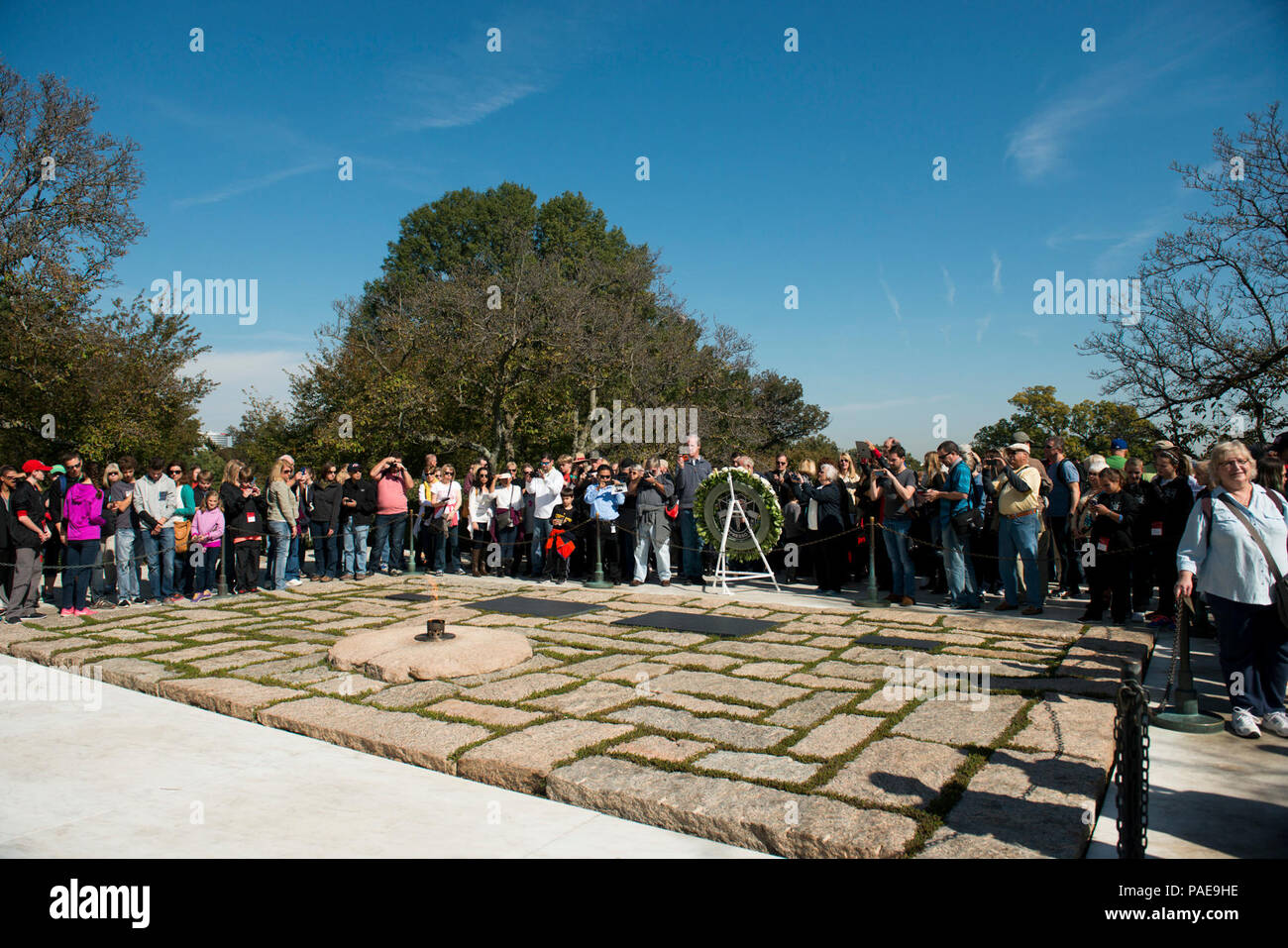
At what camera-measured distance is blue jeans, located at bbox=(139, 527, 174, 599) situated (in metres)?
10.5

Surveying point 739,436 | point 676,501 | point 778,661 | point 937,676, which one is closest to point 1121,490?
point 937,676

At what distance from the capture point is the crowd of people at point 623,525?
845cm

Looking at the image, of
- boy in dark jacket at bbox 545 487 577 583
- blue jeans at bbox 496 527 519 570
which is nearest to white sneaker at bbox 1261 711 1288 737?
boy in dark jacket at bbox 545 487 577 583

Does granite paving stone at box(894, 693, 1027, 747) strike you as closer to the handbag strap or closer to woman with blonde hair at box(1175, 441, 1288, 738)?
woman with blonde hair at box(1175, 441, 1288, 738)

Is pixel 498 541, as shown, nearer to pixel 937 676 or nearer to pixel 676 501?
pixel 676 501

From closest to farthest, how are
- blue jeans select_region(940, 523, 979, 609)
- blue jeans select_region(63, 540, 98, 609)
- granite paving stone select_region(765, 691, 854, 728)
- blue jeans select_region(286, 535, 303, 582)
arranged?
granite paving stone select_region(765, 691, 854, 728) → blue jeans select_region(940, 523, 979, 609) → blue jeans select_region(63, 540, 98, 609) → blue jeans select_region(286, 535, 303, 582)

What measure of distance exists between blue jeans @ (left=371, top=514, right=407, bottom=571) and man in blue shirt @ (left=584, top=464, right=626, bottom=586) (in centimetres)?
320

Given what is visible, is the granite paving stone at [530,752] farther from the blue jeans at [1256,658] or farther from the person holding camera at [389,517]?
the person holding camera at [389,517]

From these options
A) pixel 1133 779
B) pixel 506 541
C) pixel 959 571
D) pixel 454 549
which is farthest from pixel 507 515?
pixel 1133 779

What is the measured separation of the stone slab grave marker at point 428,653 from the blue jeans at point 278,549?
15.6ft

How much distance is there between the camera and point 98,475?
57.5 feet
